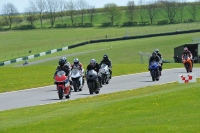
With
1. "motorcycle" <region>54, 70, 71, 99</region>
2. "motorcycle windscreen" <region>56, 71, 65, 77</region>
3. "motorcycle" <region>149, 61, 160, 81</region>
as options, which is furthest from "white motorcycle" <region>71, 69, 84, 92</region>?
"motorcycle" <region>149, 61, 160, 81</region>

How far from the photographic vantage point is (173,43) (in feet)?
233

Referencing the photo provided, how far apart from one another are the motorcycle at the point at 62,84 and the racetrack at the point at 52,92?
265 mm

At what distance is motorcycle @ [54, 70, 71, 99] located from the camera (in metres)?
22.0

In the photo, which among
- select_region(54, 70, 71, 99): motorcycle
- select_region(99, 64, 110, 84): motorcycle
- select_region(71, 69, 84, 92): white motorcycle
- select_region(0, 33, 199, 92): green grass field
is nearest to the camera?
select_region(54, 70, 71, 99): motorcycle

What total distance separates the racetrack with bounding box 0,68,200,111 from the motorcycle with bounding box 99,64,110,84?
33 centimetres

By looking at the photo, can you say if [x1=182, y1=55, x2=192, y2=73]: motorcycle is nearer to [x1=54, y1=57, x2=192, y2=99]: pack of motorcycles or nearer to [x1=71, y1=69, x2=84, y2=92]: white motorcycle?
[x1=54, y1=57, x2=192, y2=99]: pack of motorcycles

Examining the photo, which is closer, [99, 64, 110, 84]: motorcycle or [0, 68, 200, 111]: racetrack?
[0, 68, 200, 111]: racetrack

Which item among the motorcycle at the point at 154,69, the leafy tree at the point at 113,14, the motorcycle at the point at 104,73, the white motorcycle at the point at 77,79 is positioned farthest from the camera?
the leafy tree at the point at 113,14

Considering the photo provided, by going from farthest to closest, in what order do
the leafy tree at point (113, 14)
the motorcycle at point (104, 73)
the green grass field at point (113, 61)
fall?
the leafy tree at point (113, 14) → the green grass field at point (113, 61) → the motorcycle at point (104, 73)

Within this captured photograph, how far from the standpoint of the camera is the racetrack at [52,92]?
21.8 metres

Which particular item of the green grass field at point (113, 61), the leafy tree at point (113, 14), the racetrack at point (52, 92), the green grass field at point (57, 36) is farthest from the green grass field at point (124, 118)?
the leafy tree at point (113, 14)

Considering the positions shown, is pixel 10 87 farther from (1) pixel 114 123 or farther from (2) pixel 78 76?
(1) pixel 114 123

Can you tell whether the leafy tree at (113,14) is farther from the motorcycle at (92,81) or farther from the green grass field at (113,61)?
the motorcycle at (92,81)

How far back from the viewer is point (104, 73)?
2888cm
